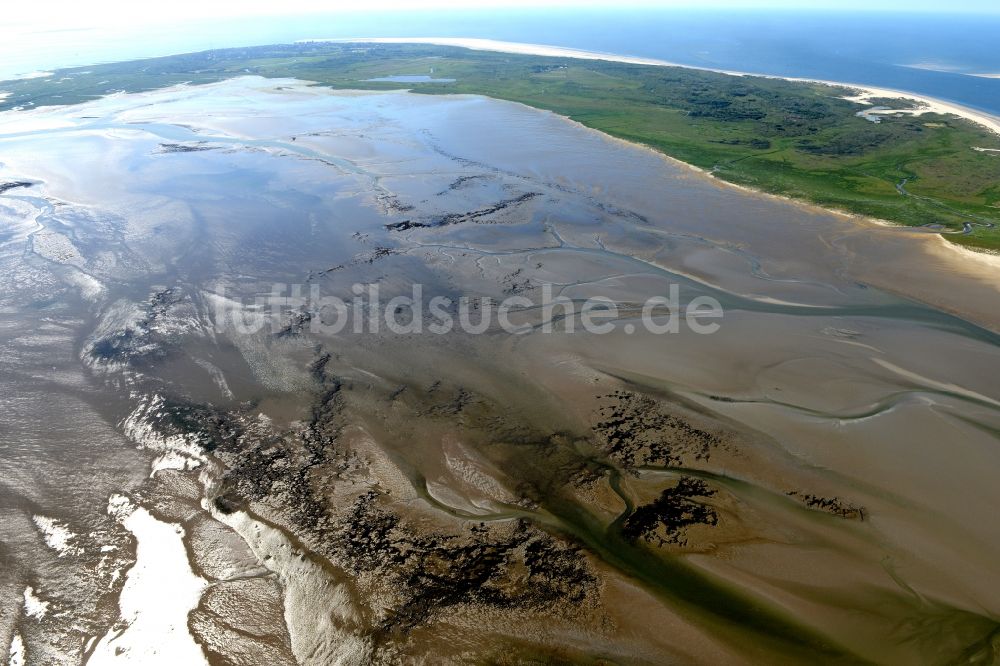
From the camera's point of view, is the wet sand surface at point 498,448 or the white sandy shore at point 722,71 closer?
the wet sand surface at point 498,448

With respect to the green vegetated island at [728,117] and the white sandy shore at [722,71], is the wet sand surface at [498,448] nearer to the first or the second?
the green vegetated island at [728,117]

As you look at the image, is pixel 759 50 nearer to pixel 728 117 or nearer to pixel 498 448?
pixel 728 117

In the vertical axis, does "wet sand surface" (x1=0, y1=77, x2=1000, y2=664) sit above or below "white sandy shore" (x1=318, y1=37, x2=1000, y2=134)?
below

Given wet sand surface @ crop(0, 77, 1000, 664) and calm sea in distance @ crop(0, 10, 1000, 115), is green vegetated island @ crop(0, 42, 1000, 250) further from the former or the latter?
calm sea in distance @ crop(0, 10, 1000, 115)

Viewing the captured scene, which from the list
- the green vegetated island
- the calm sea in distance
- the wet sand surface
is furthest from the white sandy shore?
the wet sand surface

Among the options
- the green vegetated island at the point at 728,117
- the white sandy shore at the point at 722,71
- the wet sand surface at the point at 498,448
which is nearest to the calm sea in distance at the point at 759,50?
the white sandy shore at the point at 722,71

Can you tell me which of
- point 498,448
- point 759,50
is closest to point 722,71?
point 759,50

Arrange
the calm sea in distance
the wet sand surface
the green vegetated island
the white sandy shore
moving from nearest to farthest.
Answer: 1. the wet sand surface
2. the green vegetated island
3. the white sandy shore
4. the calm sea in distance
